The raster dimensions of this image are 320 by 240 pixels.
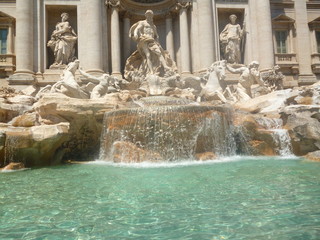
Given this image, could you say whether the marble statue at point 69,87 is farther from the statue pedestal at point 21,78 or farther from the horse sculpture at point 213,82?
the horse sculpture at point 213,82

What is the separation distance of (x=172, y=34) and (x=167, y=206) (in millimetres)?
14805

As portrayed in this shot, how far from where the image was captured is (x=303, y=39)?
17.5 metres

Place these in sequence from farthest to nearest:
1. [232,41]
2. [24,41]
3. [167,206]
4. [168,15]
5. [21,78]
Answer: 1. [168,15]
2. [232,41]
3. [24,41]
4. [21,78]
5. [167,206]

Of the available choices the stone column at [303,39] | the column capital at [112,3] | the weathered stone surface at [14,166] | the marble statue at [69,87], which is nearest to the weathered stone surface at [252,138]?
the marble statue at [69,87]

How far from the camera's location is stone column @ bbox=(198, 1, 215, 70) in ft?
50.3

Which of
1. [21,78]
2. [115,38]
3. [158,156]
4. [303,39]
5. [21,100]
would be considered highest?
[303,39]

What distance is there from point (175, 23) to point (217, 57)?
3.48m

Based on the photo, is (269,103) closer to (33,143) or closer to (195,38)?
(195,38)

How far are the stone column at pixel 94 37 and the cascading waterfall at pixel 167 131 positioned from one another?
274 inches

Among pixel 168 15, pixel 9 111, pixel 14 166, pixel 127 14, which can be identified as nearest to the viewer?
pixel 14 166

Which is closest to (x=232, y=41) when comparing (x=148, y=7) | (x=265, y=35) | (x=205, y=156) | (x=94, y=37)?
(x=265, y=35)

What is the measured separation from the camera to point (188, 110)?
7996 mm

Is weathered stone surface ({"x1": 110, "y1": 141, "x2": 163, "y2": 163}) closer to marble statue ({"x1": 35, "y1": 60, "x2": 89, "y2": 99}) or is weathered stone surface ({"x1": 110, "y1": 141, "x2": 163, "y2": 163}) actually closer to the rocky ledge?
the rocky ledge

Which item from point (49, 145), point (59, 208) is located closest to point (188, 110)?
point (49, 145)
